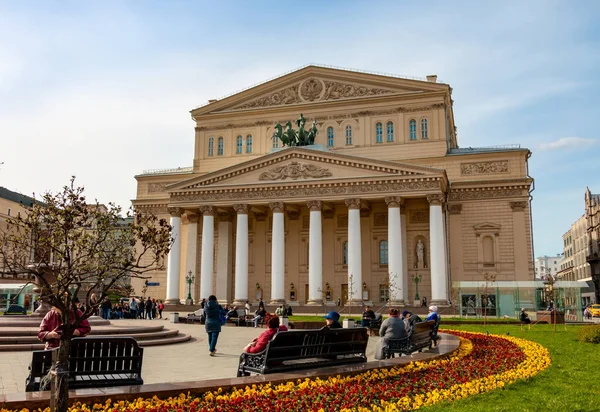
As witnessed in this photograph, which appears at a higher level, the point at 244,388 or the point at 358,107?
the point at 358,107

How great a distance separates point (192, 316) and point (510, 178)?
1146 inches

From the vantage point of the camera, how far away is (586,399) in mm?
9422

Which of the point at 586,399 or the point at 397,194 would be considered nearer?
the point at 586,399

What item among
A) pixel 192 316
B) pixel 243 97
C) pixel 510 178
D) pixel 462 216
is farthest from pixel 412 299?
pixel 243 97

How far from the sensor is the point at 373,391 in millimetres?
9398

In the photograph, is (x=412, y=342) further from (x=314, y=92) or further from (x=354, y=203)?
(x=314, y=92)

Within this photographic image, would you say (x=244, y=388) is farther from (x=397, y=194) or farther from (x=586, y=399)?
(x=397, y=194)

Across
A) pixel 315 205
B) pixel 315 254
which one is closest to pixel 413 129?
pixel 315 205

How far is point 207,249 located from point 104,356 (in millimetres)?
39833

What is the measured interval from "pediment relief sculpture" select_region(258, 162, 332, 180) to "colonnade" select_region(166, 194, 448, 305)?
7.60ft

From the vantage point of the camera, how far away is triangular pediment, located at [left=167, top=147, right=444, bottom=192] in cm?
4497

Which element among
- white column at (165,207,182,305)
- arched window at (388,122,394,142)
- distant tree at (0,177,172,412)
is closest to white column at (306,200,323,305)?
arched window at (388,122,394,142)

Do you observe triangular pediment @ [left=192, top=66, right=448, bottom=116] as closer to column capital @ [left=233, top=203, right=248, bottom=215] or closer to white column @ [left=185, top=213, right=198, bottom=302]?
white column @ [left=185, top=213, right=198, bottom=302]

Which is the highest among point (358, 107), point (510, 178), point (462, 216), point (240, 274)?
point (358, 107)
